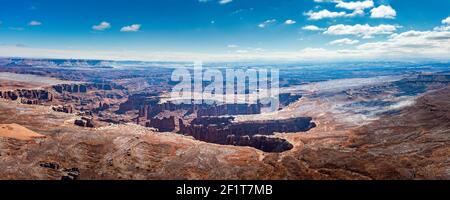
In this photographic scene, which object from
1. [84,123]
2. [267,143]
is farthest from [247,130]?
[84,123]

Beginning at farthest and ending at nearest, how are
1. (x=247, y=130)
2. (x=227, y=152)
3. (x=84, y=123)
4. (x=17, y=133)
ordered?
(x=247, y=130) → (x=84, y=123) → (x=17, y=133) → (x=227, y=152)

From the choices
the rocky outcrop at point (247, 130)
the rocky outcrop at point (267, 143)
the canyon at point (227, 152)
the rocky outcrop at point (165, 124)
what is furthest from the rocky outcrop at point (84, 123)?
the rocky outcrop at point (267, 143)

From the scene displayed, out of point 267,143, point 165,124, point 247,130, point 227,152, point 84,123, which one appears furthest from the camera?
point 165,124

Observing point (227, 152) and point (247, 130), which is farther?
point (247, 130)

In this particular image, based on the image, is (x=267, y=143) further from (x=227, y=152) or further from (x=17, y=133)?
(x=17, y=133)

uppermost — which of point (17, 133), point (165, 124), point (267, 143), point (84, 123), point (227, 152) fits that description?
point (17, 133)

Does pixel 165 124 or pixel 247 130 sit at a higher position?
pixel 165 124

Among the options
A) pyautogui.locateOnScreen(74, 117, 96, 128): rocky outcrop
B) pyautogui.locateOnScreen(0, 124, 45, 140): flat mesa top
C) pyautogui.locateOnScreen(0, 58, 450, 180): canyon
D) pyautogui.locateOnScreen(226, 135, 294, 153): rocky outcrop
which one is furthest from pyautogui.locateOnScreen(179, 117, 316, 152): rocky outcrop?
pyautogui.locateOnScreen(0, 124, 45, 140): flat mesa top

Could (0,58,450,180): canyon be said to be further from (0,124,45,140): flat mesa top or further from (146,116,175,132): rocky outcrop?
(146,116,175,132): rocky outcrop

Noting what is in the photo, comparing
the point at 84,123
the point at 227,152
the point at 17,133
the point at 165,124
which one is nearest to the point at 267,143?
the point at 227,152
